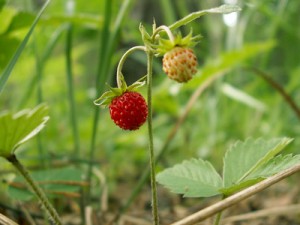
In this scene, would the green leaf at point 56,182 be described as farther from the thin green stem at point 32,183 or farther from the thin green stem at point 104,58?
the thin green stem at point 32,183

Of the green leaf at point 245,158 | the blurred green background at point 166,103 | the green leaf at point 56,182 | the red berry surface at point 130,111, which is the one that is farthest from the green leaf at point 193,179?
the blurred green background at point 166,103

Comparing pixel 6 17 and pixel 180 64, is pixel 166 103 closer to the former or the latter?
pixel 6 17

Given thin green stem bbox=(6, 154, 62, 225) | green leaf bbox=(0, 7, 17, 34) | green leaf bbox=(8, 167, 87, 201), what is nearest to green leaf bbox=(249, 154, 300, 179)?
thin green stem bbox=(6, 154, 62, 225)

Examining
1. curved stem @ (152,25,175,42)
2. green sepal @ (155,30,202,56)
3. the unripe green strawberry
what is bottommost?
the unripe green strawberry

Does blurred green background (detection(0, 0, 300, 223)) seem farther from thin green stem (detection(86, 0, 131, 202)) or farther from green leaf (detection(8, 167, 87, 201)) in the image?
green leaf (detection(8, 167, 87, 201))

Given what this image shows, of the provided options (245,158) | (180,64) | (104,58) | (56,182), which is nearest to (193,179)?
(245,158)

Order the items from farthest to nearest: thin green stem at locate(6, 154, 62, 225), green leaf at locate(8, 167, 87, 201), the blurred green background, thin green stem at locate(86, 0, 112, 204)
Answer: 1. the blurred green background
2. thin green stem at locate(86, 0, 112, 204)
3. green leaf at locate(8, 167, 87, 201)
4. thin green stem at locate(6, 154, 62, 225)

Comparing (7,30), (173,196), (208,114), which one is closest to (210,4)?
(208,114)

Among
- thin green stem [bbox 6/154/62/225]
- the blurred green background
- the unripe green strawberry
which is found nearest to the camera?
the unripe green strawberry
